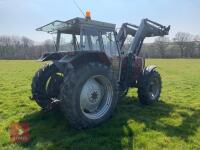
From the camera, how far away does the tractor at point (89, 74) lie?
229 inches

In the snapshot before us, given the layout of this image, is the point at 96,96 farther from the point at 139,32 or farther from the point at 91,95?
the point at 139,32

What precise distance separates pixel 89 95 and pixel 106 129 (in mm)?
936

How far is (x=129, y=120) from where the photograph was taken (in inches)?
273

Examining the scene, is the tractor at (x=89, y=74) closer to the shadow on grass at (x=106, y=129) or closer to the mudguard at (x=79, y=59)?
the mudguard at (x=79, y=59)

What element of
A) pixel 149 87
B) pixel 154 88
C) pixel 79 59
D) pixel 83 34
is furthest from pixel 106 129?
pixel 154 88

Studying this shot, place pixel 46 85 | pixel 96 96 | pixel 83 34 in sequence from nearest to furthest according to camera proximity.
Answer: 1. pixel 96 96
2. pixel 83 34
3. pixel 46 85

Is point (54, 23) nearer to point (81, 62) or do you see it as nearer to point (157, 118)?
point (81, 62)

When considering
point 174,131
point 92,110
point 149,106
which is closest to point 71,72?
point 92,110

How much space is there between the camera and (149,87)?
29.6 ft

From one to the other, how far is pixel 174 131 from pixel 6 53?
97.1 m

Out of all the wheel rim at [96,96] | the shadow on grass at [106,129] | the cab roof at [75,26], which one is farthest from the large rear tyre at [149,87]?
the wheel rim at [96,96]

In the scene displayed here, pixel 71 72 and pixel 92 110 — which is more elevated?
pixel 71 72

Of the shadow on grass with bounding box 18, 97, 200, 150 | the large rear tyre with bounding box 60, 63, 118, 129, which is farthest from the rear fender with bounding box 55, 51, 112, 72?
the shadow on grass with bounding box 18, 97, 200, 150

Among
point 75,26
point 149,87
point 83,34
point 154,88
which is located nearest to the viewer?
point 75,26
